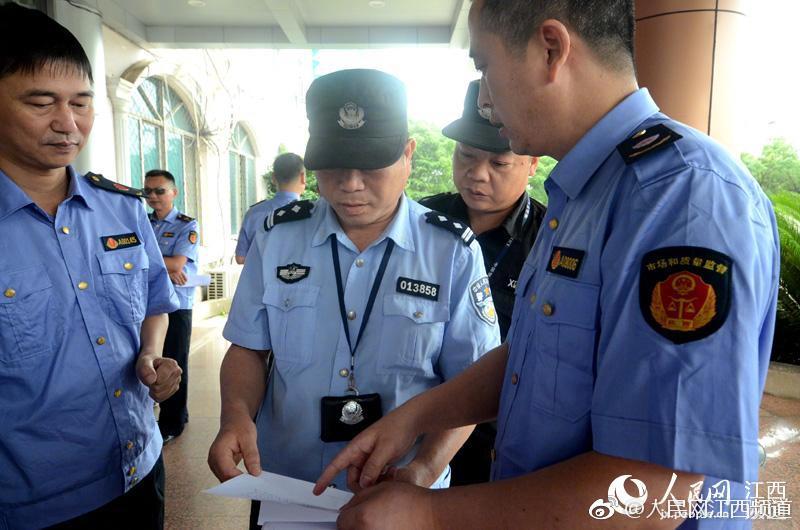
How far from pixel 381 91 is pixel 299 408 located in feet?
2.44

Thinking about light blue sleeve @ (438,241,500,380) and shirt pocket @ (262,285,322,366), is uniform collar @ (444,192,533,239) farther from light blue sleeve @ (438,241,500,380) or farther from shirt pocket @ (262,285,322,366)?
shirt pocket @ (262,285,322,366)

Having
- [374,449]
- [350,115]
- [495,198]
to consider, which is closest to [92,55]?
[495,198]

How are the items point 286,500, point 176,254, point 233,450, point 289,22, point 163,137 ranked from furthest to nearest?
point 163,137 → point 289,22 → point 176,254 → point 233,450 → point 286,500

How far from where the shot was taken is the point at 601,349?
67 cm

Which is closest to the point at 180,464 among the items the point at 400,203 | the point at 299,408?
the point at 299,408

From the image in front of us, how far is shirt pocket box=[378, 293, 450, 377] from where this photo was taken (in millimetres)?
1217

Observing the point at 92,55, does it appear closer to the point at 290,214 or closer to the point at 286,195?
the point at 286,195

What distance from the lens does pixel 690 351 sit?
1.90 ft

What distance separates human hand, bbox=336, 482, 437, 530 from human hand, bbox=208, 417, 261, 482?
0.32 meters

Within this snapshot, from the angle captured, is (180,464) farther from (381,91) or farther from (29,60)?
(381,91)

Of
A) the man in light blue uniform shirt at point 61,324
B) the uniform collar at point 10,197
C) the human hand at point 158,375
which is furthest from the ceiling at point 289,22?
the human hand at point 158,375

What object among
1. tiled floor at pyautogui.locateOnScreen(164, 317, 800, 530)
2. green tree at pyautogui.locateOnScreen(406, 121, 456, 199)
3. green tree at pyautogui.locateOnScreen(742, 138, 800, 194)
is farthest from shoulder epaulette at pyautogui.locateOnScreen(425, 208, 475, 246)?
green tree at pyautogui.locateOnScreen(742, 138, 800, 194)

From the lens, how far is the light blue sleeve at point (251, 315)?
1.27 m

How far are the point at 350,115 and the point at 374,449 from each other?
0.72 m
